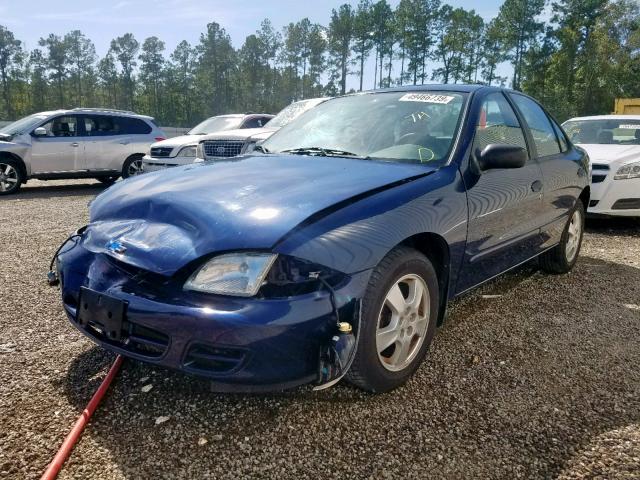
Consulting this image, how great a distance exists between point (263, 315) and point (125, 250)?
68 cm

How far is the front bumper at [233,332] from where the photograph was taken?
1.78 m

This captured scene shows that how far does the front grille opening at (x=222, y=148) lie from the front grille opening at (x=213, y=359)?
6.29m

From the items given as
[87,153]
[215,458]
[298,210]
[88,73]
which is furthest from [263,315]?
[88,73]

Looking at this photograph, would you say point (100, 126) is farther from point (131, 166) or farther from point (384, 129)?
point (384, 129)

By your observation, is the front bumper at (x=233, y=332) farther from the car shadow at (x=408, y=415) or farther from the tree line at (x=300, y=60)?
the tree line at (x=300, y=60)

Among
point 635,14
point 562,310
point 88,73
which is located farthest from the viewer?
point 88,73

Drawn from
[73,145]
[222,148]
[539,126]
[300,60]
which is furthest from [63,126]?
[300,60]

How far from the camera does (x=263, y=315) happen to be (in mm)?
1775

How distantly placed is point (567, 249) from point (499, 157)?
206cm

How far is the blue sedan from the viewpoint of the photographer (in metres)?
1.83

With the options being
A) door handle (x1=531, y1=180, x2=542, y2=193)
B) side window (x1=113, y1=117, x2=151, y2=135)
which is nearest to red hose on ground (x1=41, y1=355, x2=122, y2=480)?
door handle (x1=531, y1=180, x2=542, y2=193)

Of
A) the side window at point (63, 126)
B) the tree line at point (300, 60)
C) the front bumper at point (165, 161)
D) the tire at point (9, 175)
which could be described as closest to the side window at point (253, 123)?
the front bumper at point (165, 161)

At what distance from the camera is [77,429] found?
1934 millimetres

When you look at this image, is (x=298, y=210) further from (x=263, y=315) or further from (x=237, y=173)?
(x=237, y=173)
